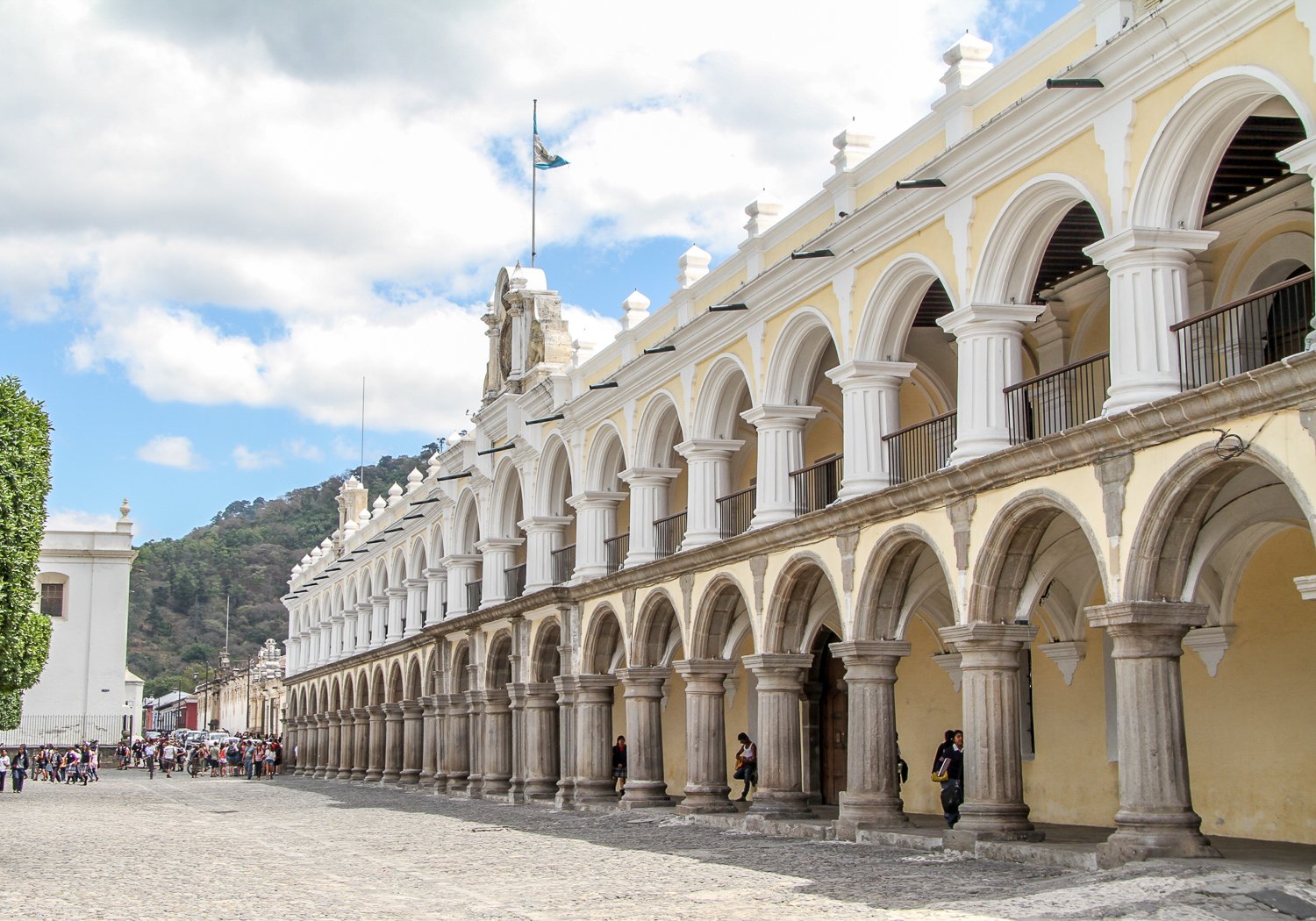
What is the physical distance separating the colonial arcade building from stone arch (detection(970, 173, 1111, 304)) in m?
0.03

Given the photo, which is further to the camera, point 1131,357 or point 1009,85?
point 1009,85

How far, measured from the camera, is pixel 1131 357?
1353cm

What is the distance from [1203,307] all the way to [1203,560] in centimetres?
378

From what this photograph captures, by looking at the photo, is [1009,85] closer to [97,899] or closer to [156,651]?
[97,899]

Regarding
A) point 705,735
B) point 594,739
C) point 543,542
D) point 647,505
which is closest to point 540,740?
point 594,739

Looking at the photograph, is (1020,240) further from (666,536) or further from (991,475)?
(666,536)

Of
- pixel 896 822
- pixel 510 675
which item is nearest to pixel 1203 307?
pixel 896 822

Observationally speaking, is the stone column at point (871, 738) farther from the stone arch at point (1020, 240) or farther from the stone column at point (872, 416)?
the stone arch at point (1020, 240)

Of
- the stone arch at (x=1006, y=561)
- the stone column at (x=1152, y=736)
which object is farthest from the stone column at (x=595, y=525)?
the stone column at (x=1152, y=736)

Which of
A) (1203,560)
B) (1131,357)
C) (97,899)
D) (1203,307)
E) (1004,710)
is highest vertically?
(1203,307)

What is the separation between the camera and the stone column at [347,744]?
154 ft

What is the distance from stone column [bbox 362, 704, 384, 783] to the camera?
43219 mm

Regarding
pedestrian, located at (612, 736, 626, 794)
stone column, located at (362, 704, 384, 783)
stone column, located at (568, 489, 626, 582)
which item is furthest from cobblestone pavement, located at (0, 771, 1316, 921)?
stone column, located at (362, 704, 384, 783)

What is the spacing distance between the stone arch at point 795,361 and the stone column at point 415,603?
21057 mm
